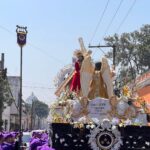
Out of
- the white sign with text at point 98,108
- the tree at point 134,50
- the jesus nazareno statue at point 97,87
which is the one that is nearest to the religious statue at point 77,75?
the jesus nazareno statue at point 97,87

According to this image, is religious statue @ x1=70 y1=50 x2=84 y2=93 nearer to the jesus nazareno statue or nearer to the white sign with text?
the jesus nazareno statue

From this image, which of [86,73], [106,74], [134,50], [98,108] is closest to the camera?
[98,108]

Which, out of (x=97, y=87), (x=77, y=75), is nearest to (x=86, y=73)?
(x=77, y=75)

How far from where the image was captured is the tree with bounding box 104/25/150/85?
64.6 meters

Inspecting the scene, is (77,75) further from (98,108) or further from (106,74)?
(98,108)

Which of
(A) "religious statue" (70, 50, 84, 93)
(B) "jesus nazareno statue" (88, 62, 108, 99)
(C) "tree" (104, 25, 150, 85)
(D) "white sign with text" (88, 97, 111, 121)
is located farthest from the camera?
(C) "tree" (104, 25, 150, 85)

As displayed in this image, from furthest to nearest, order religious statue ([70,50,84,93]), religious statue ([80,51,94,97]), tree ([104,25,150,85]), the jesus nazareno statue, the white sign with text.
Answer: tree ([104,25,150,85]) → religious statue ([70,50,84,93]) → the jesus nazareno statue → religious statue ([80,51,94,97]) → the white sign with text

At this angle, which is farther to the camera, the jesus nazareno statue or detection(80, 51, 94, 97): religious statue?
the jesus nazareno statue

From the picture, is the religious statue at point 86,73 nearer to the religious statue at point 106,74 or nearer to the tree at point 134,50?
the religious statue at point 106,74

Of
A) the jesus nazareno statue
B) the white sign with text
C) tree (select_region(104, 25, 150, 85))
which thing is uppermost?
tree (select_region(104, 25, 150, 85))

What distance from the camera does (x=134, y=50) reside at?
214ft

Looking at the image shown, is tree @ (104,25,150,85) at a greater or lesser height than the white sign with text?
greater

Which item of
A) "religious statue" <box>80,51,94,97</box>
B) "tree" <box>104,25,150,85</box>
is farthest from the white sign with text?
"tree" <box>104,25,150,85</box>

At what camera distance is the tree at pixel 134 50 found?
6462 centimetres
